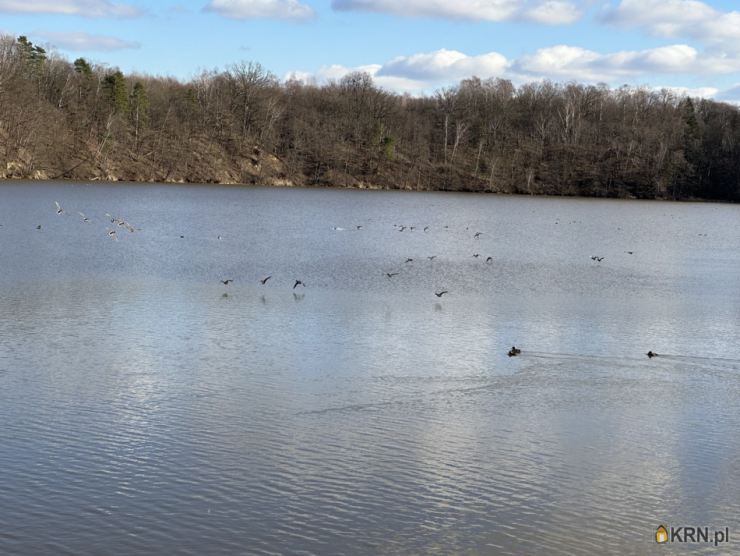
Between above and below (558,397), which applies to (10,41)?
above

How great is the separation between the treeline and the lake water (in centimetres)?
7289

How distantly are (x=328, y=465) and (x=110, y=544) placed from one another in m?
3.20

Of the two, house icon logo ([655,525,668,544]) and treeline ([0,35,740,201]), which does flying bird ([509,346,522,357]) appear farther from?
treeline ([0,35,740,201])

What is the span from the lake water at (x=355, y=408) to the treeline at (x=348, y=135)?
72885mm

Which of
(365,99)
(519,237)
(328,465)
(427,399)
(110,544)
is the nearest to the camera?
(110,544)

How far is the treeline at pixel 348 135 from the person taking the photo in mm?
99000

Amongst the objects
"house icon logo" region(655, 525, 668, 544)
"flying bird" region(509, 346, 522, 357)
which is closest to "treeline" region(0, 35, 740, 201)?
"flying bird" region(509, 346, 522, 357)

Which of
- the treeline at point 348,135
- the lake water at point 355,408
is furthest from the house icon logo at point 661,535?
the treeline at point 348,135

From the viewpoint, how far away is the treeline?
9900 cm

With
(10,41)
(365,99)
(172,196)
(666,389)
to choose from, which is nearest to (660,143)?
(365,99)

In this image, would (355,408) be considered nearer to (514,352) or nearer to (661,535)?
(514,352)

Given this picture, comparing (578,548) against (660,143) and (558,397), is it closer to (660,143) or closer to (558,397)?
(558,397)

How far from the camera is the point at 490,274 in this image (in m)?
30.8

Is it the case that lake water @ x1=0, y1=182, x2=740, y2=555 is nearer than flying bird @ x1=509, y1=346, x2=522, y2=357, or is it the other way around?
lake water @ x1=0, y1=182, x2=740, y2=555
